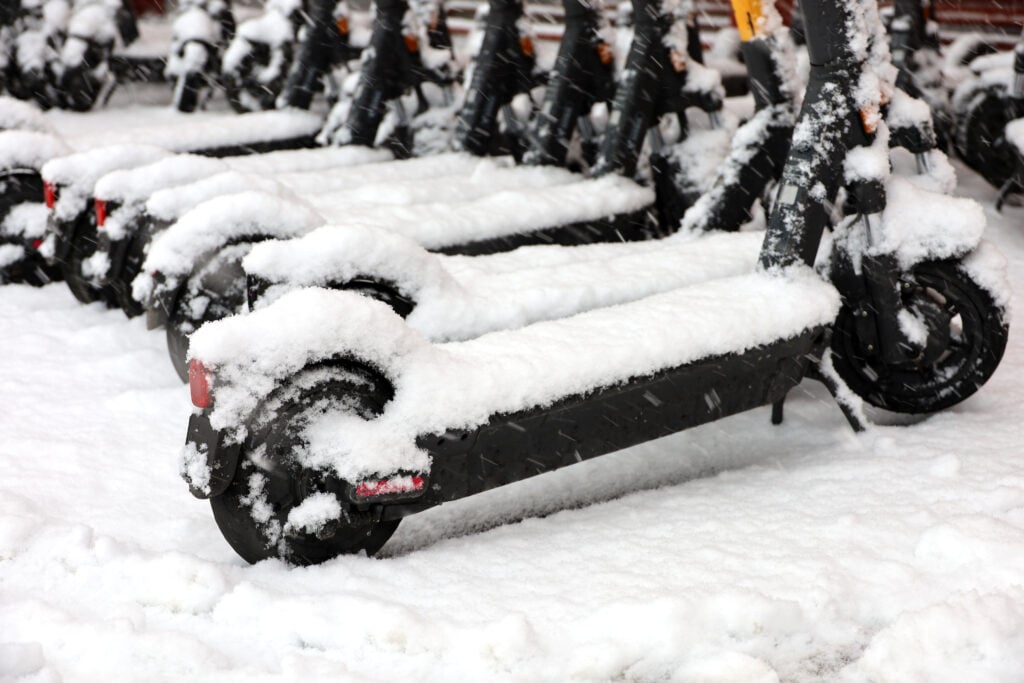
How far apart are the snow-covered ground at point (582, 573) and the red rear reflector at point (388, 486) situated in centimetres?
20

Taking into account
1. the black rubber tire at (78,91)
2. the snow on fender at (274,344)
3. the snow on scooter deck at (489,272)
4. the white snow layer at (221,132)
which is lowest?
the black rubber tire at (78,91)

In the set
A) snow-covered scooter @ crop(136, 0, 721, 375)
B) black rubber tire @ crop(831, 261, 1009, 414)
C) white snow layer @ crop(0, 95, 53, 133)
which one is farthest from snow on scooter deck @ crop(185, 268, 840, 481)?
white snow layer @ crop(0, 95, 53, 133)

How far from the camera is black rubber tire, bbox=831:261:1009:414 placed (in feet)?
10.7

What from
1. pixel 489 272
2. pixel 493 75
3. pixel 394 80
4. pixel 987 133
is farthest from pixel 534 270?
pixel 987 133

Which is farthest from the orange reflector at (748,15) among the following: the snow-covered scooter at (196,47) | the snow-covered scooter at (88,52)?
the snow-covered scooter at (88,52)

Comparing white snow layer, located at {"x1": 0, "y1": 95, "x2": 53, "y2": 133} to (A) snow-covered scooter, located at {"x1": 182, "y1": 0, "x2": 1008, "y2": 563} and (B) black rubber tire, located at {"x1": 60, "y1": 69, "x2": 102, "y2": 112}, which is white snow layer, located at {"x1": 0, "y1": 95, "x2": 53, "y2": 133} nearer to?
(A) snow-covered scooter, located at {"x1": 182, "y1": 0, "x2": 1008, "y2": 563}

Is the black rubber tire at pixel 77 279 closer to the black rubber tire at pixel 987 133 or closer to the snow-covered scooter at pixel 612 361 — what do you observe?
the snow-covered scooter at pixel 612 361

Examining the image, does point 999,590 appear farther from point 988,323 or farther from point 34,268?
point 34,268

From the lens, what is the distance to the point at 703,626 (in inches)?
90.4

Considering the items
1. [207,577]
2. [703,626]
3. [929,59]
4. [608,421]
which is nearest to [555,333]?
[608,421]

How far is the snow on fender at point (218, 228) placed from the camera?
3307mm

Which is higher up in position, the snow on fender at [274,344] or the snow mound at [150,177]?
the snow on fender at [274,344]

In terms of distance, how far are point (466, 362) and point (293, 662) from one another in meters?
0.85

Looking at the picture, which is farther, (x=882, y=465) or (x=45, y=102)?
(x=45, y=102)
